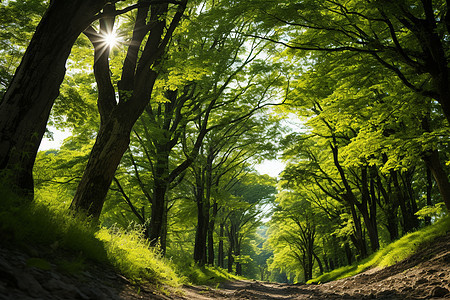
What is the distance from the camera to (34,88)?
389 centimetres

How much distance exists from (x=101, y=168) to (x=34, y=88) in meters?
1.83

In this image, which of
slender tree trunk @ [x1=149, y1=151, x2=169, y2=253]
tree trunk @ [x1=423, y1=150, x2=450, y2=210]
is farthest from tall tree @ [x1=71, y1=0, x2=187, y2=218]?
tree trunk @ [x1=423, y1=150, x2=450, y2=210]

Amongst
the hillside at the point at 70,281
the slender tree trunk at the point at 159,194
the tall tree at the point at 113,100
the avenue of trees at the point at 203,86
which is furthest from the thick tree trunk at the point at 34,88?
the slender tree trunk at the point at 159,194

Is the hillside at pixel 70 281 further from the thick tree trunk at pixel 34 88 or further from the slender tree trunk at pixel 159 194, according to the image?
the slender tree trunk at pixel 159 194

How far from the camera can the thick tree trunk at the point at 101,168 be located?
16.5 feet

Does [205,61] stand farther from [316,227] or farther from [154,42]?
[316,227]

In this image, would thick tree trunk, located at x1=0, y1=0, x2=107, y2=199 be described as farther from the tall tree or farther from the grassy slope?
the tall tree

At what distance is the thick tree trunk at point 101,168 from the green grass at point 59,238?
58cm

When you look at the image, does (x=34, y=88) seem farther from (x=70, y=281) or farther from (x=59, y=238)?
(x=70, y=281)

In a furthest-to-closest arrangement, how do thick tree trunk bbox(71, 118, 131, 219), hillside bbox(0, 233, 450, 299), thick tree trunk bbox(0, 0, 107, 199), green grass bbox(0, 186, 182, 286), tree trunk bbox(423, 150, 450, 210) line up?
1. tree trunk bbox(423, 150, 450, 210)
2. thick tree trunk bbox(71, 118, 131, 219)
3. thick tree trunk bbox(0, 0, 107, 199)
4. green grass bbox(0, 186, 182, 286)
5. hillside bbox(0, 233, 450, 299)

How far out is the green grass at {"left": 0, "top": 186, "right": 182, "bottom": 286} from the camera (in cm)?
258

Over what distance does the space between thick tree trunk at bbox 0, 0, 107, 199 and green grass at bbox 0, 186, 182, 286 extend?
0.63 meters

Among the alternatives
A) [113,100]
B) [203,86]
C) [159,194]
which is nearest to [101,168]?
[113,100]

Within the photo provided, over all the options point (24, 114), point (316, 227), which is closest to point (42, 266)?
point (24, 114)
